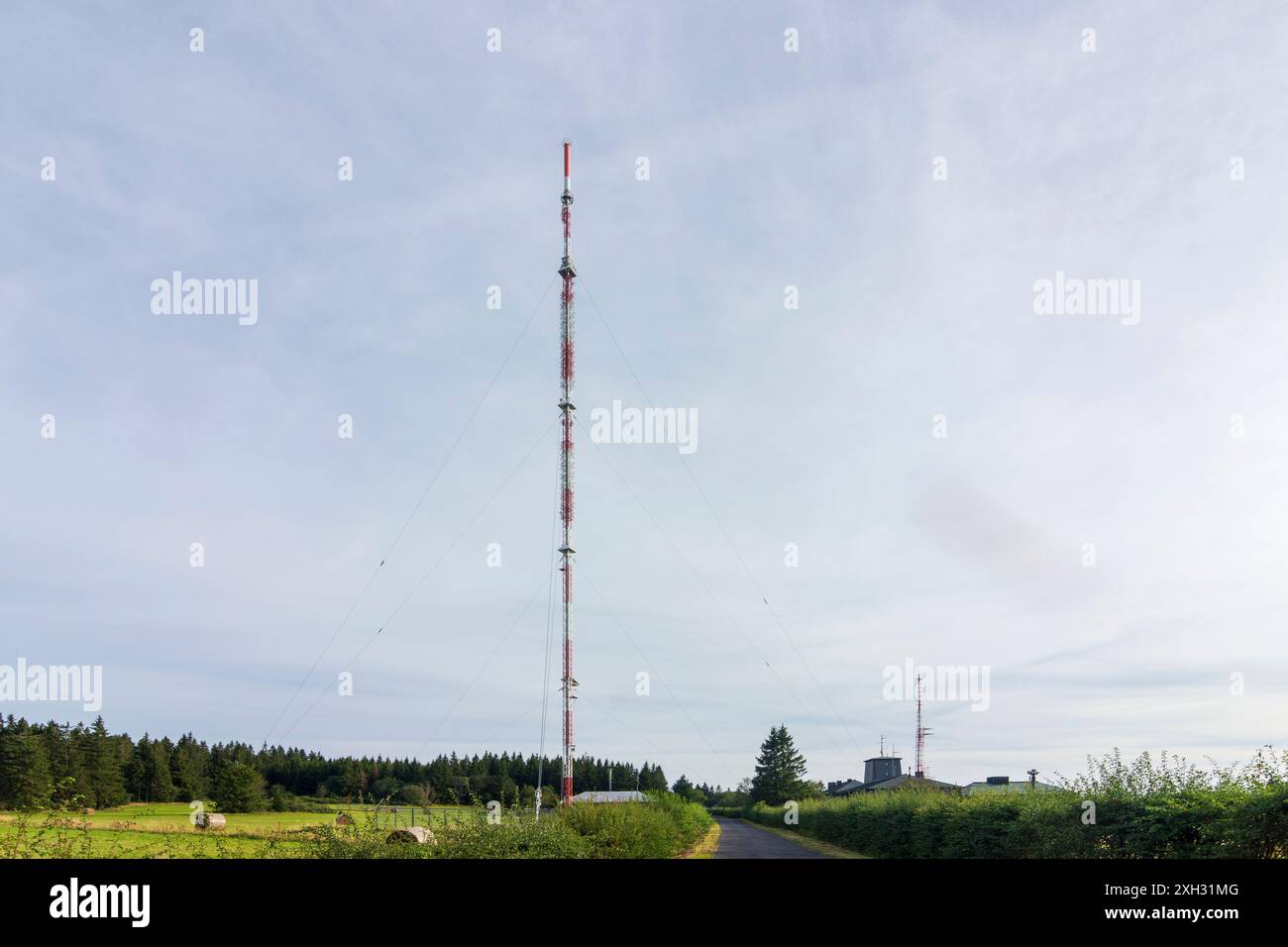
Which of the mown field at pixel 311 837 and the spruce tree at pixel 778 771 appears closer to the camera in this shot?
the mown field at pixel 311 837

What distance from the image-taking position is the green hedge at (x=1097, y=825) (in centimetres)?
1286

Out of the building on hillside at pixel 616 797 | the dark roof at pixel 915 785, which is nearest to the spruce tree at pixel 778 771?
the dark roof at pixel 915 785

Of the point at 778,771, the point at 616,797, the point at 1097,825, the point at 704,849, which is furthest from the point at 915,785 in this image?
the point at 778,771

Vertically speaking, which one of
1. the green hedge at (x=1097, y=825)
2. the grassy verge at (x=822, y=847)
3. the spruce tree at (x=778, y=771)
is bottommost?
the spruce tree at (x=778, y=771)

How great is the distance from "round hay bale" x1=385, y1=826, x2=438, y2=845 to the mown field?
0.48 ft

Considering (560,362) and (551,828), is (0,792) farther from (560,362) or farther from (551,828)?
(551,828)

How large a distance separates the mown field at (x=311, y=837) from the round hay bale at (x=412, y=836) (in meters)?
0.15

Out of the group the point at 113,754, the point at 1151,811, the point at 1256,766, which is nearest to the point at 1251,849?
the point at 1256,766

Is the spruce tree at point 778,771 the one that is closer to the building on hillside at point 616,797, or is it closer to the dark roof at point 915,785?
the dark roof at point 915,785

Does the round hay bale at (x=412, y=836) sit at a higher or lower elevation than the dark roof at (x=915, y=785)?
higher

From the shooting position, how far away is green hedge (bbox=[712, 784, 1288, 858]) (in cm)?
1286

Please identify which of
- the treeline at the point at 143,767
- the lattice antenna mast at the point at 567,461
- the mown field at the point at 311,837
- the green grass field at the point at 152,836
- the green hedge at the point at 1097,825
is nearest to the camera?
the green grass field at the point at 152,836
